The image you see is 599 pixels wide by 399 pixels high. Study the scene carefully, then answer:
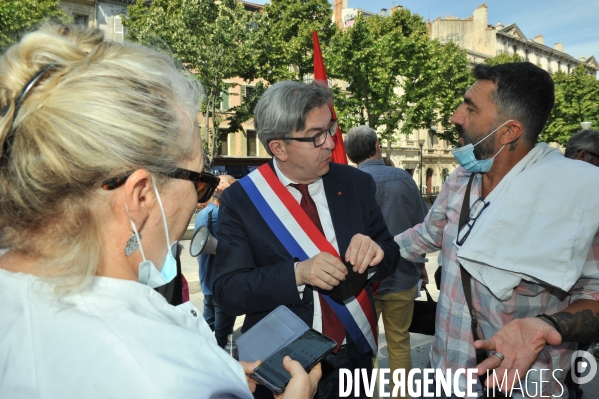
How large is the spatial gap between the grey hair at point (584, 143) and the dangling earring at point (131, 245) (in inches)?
172

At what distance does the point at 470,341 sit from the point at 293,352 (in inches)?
40.7

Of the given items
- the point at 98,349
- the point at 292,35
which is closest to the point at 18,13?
the point at 292,35

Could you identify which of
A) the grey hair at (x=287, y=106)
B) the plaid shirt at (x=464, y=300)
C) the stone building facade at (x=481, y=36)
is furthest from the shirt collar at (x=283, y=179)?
the stone building facade at (x=481, y=36)

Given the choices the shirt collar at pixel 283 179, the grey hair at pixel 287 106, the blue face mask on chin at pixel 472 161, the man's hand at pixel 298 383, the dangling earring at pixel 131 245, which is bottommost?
the man's hand at pixel 298 383

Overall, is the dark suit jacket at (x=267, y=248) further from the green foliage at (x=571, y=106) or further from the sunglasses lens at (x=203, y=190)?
the green foliage at (x=571, y=106)

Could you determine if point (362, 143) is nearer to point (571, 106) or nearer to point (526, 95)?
point (526, 95)

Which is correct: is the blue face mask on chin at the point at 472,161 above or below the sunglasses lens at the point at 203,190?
above

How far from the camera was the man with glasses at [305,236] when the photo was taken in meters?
1.98

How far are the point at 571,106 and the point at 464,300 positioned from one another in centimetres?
4271

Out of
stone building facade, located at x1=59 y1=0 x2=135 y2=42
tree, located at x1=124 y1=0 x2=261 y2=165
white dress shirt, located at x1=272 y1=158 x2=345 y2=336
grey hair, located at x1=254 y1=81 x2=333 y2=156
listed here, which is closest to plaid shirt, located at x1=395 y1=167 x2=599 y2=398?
white dress shirt, located at x1=272 y1=158 x2=345 y2=336

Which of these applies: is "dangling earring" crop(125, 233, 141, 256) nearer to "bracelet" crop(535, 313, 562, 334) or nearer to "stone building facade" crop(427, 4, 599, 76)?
"bracelet" crop(535, 313, 562, 334)

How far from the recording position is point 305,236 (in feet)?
7.06

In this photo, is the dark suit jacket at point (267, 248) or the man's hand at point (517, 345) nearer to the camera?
the man's hand at point (517, 345)

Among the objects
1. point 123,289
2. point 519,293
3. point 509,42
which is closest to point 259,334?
point 123,289
